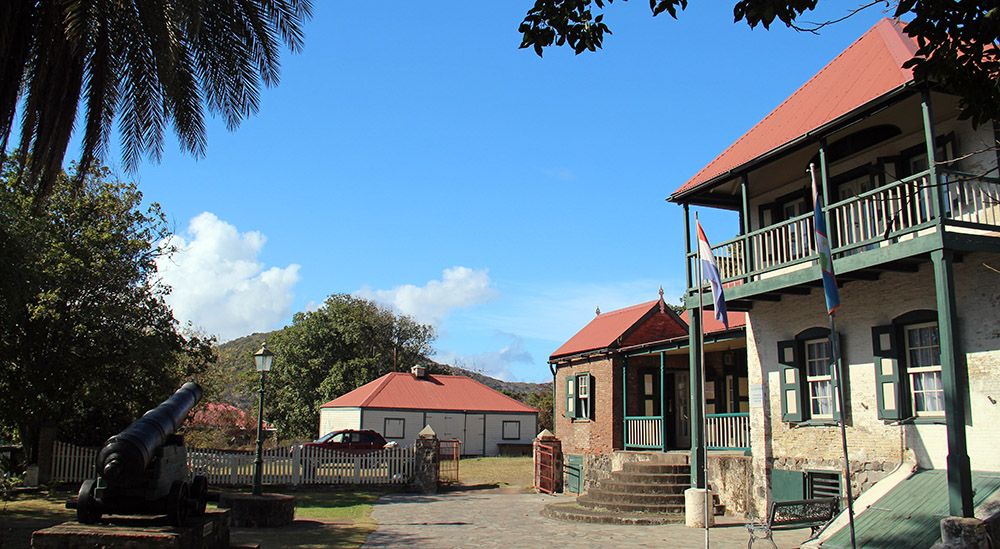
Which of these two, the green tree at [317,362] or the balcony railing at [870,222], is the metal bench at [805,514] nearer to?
the balcony railing at [870,222]

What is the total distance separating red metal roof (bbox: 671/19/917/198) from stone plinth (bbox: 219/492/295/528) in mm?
10489

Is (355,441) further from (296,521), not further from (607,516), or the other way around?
(607,516)

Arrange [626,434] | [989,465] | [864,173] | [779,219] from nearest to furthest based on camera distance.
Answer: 1. [989,465]
2. [864,173]
3. [779,219]
4. [626,434]

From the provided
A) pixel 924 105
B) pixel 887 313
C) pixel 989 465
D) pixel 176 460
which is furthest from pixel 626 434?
pixel 176 460

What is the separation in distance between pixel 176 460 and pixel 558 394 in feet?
55.1

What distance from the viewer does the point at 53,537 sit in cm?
876

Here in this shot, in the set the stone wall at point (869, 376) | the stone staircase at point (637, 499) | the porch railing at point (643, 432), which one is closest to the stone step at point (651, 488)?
the stone staircase at point (637, 499)

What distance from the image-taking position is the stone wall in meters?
11.5

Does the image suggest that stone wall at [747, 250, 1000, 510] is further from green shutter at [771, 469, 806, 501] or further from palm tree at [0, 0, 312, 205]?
palm tree at [0, 0, 312, 205]

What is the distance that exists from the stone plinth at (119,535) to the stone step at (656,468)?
35.3 feet

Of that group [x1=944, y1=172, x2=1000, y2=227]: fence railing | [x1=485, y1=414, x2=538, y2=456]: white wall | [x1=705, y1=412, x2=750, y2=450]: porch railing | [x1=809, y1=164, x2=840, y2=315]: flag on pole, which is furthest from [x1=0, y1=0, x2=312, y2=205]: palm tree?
[x1=485, y1=414, x2=538, y2=456]: white wall

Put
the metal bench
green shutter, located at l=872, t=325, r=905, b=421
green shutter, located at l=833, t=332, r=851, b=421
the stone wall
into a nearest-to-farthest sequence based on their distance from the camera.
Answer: the stone wall, the metal bench, green shutter, located at l=872, t=325, r=905, b=421, green shutter, located at l=833, t=332, r=851, b=421

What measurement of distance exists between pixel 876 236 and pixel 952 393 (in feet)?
11.0

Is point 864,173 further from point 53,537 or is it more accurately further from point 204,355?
point 204,355
